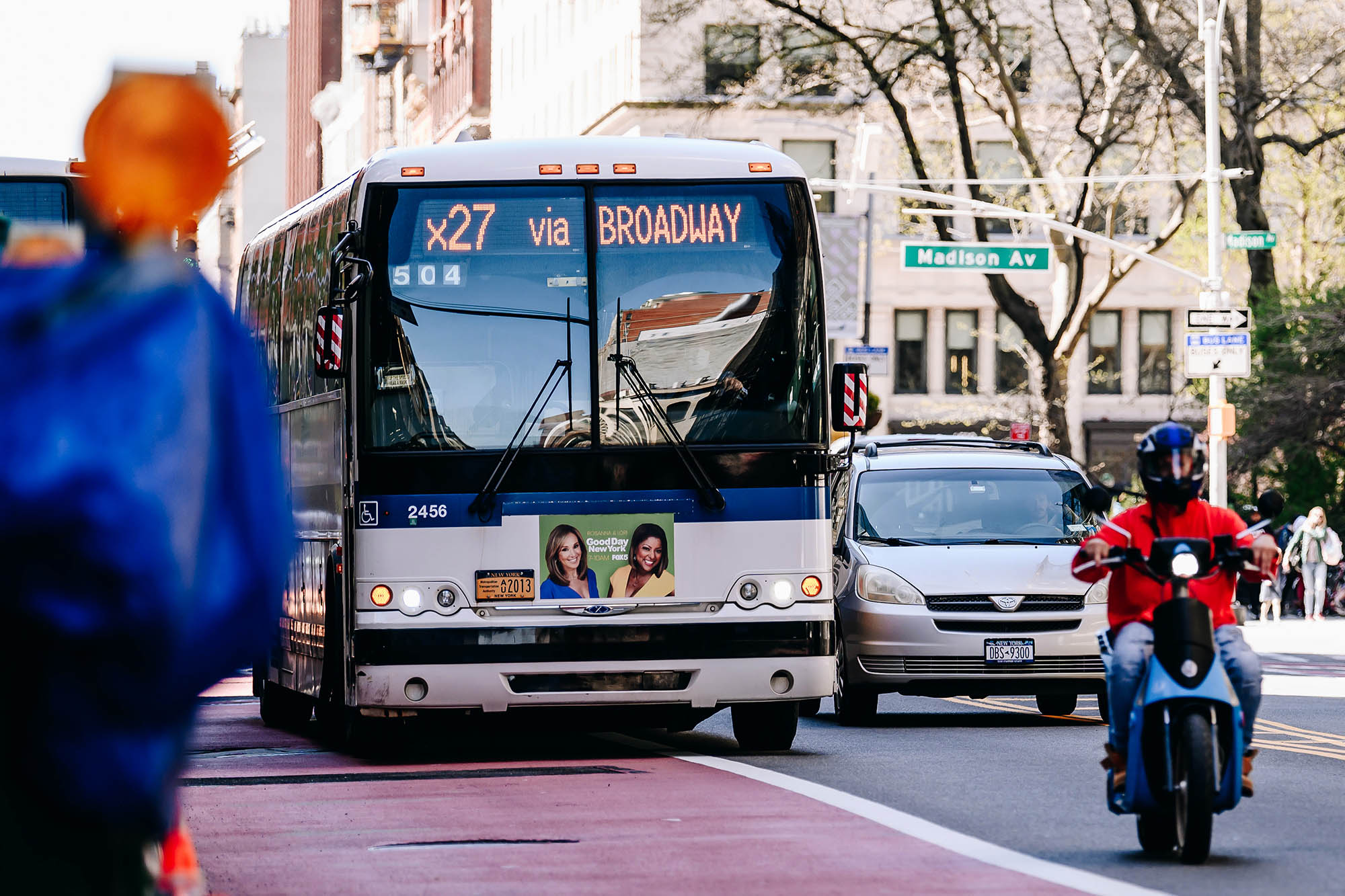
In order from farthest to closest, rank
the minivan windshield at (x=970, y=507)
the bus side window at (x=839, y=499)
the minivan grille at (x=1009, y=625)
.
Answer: the bus side window at (x=839, y=499) → the minivan windshield at (x=970, y=507) → the minivan grille at (x=1009, y=625)

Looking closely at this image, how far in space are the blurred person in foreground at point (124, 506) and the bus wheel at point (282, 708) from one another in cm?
1491

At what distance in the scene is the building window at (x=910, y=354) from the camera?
66438 millimetres

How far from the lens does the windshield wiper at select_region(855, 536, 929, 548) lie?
1642cm

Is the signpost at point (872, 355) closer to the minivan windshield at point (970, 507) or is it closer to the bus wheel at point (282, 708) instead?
the minivan windshield at point (970, 507)

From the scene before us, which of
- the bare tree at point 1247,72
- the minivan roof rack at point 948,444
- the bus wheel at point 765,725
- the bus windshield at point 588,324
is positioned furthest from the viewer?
the bare tree at point 1247,72

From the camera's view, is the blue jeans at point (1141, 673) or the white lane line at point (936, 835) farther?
the blue jeans at point (1141, 673)

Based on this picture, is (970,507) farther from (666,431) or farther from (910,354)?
(910,354)

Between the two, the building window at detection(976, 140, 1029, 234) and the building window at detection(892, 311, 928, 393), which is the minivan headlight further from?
the building window at detection(892, 311, 928, 393)

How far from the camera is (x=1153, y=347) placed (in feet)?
219

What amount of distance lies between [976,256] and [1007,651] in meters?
17.1

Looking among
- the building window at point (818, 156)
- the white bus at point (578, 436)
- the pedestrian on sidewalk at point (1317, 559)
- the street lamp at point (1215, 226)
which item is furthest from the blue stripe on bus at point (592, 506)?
the building window at point (818, 156)

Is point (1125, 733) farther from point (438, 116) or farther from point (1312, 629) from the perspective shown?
point (438, 116)

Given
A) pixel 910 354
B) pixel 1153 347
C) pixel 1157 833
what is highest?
pixel 1153 347

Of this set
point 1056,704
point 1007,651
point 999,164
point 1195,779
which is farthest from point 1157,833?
point 999,164
